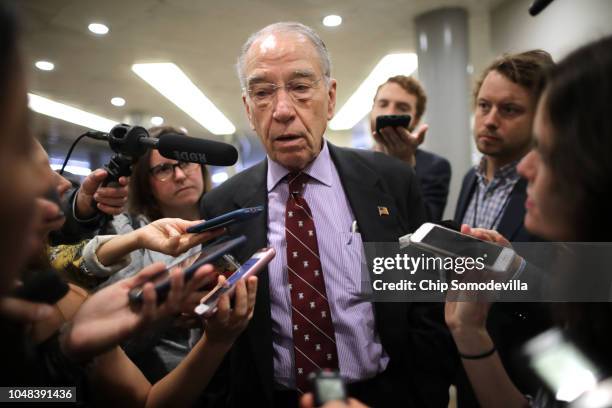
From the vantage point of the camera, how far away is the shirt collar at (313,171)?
4.29 ft

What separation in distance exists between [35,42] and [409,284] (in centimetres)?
471

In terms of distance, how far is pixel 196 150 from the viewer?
3.17 ft

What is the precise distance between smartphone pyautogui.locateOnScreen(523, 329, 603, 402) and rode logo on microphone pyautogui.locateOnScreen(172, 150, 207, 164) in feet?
2.69

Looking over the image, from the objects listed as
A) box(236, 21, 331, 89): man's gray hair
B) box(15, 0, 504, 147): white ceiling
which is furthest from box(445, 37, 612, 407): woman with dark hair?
box(15, 0, 504, 147): white ceiling

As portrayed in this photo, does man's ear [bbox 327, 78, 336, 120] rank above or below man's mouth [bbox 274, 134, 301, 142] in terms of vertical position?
above

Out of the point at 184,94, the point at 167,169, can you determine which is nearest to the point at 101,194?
the point at 167,169

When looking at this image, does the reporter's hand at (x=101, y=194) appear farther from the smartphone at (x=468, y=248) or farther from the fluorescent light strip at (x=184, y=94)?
the fluorescent light strip at (x=184, y=94)

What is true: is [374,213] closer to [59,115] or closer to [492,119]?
[492,119]

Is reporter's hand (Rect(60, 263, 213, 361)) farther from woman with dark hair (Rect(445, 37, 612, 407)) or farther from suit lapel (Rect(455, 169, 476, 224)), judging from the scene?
suit lapel (Rect(455, 169, 476, 224))

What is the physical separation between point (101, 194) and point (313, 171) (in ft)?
1.95

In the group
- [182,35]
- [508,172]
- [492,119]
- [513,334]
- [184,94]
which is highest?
[182,35]

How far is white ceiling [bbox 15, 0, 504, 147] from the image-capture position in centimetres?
388

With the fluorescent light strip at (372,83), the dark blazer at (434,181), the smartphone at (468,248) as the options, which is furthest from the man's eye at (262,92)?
the fluorescent light strip at (372,83)

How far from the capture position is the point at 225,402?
3.93 ft
